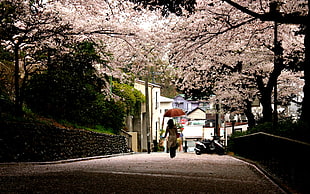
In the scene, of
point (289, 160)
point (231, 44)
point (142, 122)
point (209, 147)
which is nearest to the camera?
point (289, 160)

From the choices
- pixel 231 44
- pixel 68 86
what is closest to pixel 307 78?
pixel 231 44

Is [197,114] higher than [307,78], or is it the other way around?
[307,78]

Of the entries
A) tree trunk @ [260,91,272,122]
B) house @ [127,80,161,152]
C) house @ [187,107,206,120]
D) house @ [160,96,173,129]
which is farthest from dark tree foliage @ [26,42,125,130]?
house @ [187,107,206,120]

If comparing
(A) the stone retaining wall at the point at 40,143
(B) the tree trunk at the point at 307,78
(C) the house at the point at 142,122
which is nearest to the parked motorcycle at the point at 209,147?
(C) the house at the point at 142,122

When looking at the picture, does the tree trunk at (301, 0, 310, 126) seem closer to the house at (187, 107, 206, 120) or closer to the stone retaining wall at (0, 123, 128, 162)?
the stone retaining wall at (0, 123, 128, 162)

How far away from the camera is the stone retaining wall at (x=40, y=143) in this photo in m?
11.9

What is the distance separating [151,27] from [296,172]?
11.3 metres

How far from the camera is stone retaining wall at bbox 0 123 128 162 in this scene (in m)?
11.9

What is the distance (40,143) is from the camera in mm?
13016

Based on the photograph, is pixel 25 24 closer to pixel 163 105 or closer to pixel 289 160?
pixel 289 160

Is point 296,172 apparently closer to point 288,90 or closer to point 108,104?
point 108,104

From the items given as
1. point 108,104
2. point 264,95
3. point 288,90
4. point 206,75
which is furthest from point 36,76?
point 288,90

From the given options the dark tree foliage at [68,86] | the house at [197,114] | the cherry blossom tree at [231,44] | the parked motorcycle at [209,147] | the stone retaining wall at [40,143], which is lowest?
the parked motorcycle at [209,147]

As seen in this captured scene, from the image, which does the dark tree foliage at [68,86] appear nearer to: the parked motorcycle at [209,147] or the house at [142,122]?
the parked motorcycle at [209,147]
